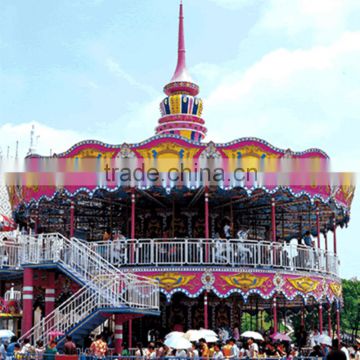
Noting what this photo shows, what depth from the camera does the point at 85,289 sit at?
23.0 meters

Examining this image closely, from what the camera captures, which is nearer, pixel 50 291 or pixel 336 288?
pixel 50 291

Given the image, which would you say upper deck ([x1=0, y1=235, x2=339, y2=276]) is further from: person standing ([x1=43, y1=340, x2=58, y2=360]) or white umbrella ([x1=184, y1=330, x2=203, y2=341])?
person standing ([x1=43, y1=340, x2=58, y2=360])

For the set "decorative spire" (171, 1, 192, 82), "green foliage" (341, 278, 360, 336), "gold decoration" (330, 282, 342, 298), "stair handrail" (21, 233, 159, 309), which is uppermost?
"decorative spire" (171, 1, 192, 82)

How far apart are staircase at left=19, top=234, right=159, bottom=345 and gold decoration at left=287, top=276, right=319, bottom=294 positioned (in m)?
5.63

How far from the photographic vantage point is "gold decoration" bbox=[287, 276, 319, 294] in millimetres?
26125

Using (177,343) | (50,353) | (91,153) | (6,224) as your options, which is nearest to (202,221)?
(91,153)

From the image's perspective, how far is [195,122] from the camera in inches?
1371

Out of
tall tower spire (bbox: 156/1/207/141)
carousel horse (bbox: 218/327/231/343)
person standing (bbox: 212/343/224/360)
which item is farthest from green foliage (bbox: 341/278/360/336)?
person standing (bbox: 212/343/224/360)

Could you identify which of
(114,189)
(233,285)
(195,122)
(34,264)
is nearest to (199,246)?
(233,285)

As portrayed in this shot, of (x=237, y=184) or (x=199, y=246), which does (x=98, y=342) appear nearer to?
(x=199, y=246)

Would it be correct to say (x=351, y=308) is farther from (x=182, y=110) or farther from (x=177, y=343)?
(x=177, y=343)

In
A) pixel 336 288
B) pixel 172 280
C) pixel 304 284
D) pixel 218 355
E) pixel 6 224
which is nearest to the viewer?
pixel 218 355

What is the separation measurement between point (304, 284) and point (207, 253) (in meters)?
4.31

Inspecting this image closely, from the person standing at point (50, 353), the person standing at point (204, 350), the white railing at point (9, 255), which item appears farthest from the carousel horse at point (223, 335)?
the person standing at point (50, 353)
